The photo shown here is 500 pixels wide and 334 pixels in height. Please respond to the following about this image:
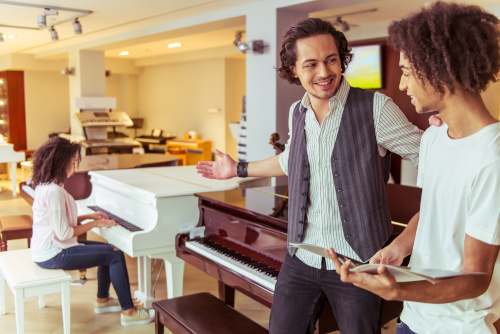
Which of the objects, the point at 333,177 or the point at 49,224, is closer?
the point at 333,177

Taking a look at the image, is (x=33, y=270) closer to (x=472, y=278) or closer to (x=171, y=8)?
(x=472, y=278)

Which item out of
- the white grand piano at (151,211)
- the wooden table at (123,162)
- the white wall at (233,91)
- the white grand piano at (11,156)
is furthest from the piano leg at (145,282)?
the white wall at (233,91)

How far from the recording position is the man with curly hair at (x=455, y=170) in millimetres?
1102

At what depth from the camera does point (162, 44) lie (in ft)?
35.7

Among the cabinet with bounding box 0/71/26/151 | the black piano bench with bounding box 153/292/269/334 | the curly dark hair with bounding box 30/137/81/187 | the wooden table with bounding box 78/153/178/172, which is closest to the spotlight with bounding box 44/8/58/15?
the wooden table with bounding box 78/153/178/172

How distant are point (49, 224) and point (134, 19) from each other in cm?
486

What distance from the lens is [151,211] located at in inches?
135

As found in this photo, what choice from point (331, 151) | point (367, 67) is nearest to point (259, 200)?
point (331, 151)

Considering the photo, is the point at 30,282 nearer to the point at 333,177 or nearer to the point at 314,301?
the point at 314,301

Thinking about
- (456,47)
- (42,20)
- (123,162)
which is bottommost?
(123,162)

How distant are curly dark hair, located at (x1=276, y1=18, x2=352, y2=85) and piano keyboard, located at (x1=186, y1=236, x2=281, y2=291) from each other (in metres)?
1.01

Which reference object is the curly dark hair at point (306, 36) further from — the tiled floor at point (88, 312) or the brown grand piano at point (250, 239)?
the tiled floor at point (88, 312)

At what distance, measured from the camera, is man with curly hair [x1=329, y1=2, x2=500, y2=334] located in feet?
3.61

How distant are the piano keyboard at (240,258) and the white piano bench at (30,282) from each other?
2.73ft
